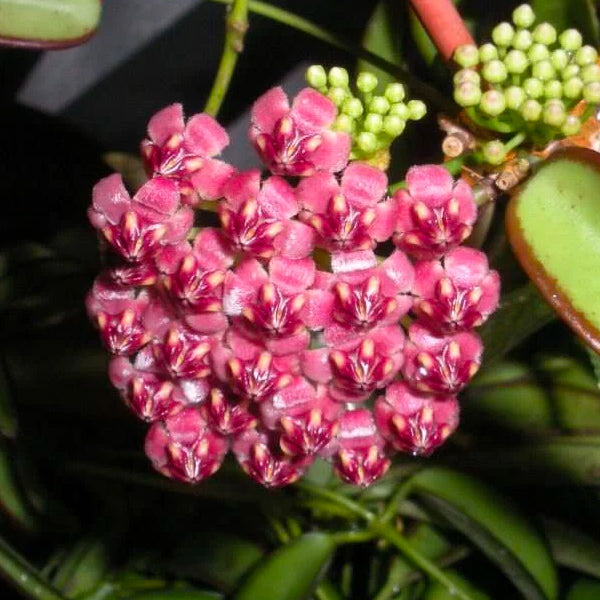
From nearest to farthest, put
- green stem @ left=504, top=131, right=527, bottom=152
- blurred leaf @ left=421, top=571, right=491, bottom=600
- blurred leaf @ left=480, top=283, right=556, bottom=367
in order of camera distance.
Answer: green stem @ left=504, top=131, right=527, bottom=152
blurred leaf @ left=480, top=283, right=556, bottom=367
blurred leaf @ left=421, top=571, right=491, bottom=600

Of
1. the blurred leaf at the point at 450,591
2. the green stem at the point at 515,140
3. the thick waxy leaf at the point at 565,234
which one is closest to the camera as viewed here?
the thick waxy leaf at the point at 565,234

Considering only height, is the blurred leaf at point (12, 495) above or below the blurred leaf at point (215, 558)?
above

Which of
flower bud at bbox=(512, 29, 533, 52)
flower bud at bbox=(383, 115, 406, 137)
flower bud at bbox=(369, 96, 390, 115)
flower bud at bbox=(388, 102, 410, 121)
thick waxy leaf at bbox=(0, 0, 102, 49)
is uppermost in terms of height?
thick waxy leaf at bbox=(0, 0, 102, 49)

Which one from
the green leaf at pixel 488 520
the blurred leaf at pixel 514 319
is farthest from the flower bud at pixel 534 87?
the green leaf at pixel 488 520

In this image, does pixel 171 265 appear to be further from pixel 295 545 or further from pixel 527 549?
pixel 527 549

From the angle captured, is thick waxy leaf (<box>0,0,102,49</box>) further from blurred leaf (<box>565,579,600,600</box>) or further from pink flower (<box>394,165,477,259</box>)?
blurred leaf (<box>565,579,600,600</box>)

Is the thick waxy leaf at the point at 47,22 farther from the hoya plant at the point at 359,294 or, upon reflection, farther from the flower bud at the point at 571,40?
the flower bud at the point at 571,40

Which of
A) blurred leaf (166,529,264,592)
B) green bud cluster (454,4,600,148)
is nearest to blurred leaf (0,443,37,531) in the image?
blurred leaf (166,529,264,592)
